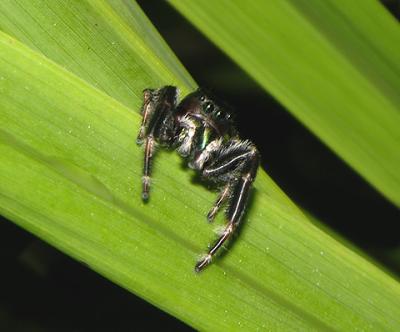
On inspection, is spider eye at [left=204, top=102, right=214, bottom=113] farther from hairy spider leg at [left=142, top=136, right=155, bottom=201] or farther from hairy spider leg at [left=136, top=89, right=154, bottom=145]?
hairy spider leg at [left=142, top=136, right=155, bottom=201]

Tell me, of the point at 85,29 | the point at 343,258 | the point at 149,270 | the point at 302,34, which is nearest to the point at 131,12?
the point at 85,29

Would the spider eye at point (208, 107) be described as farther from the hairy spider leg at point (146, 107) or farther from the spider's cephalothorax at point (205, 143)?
the hairy spider leg at point (146, 107)

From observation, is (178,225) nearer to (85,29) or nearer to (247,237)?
(247,237)

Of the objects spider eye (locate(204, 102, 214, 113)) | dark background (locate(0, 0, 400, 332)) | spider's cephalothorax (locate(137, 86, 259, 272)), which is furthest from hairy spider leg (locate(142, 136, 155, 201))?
dark background (locate(0, 0, 400, 332))

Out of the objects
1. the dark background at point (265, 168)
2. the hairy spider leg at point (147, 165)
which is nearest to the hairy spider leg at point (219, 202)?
the hairy spider leg at point (147, 165)

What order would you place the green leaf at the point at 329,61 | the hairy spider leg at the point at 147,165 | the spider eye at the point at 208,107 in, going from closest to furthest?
1. the hairy spider leg at the point at 147,165
2. the green leaf at the point at 329,61
3. the spider eye at the point at 208,107

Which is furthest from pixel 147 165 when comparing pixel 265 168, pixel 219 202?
pixel 265 168

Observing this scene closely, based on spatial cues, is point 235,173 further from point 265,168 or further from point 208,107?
point 265,168
